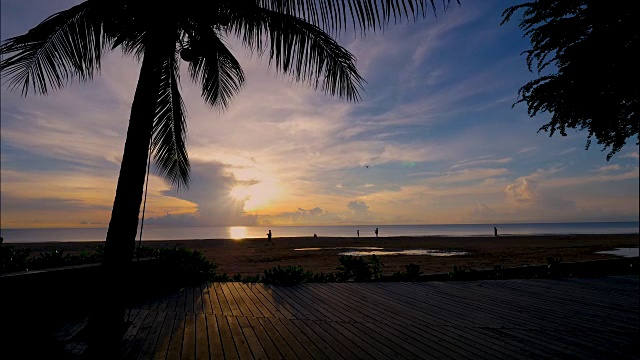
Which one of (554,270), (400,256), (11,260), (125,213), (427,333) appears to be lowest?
(400,256)

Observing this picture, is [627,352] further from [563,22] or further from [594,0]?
[563,22]

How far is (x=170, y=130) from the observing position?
282 inches

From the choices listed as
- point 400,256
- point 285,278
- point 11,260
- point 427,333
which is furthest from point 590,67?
point 400,256

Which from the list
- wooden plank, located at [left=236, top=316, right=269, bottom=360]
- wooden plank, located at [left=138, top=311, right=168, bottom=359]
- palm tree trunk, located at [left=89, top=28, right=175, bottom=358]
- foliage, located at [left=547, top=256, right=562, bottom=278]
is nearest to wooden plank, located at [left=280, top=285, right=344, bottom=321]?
wooden plank, located at [left=236, top=316, right=269, bottom=360]

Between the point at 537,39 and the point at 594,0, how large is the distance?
5.56 feet

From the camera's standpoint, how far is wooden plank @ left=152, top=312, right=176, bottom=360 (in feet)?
13.1

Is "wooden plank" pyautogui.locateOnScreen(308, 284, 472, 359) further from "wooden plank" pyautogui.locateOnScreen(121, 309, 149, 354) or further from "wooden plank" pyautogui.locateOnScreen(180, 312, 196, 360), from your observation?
"wooden plank" pyautogui.locateOnScreen(121, 309, 149, 354)

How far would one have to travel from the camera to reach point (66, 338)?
175 inches

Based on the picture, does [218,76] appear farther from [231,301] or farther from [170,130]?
[231,301]

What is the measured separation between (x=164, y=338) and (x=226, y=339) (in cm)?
85

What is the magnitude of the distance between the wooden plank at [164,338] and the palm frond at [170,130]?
3453mm

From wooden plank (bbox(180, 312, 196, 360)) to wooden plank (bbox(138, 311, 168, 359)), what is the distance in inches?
13.7

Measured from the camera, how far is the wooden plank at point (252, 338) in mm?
4027

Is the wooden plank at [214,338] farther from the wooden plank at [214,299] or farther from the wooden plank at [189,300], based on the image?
the wooden plank at [189,300]
